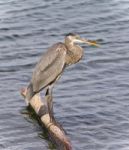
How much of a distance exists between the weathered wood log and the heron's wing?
0.43 meters

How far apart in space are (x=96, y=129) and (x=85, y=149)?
36.9 inches

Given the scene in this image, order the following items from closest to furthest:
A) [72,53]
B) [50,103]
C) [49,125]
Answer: [49,125] → [50,103] → [72,53]

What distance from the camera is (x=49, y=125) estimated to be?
1075 cm

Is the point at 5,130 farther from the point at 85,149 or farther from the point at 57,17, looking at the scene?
the point at 57,17

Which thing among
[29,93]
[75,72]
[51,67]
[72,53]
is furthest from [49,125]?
[75,72]

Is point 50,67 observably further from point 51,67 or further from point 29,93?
point 29,93

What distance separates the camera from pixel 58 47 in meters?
11.2

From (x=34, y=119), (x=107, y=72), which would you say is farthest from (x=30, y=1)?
(x=34, y=119)

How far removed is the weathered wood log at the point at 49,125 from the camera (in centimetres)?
1006

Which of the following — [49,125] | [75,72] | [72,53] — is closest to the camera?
[49,125]

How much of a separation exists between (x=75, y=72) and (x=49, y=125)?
3612mm

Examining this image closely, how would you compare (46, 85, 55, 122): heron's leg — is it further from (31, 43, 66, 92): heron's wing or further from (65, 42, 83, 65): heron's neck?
(65, 42, 83, 65): heron's neck

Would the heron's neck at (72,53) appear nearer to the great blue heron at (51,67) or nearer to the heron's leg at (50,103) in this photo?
the great blue heron at (51,67)

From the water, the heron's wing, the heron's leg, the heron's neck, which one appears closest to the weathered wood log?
the heron's leg
